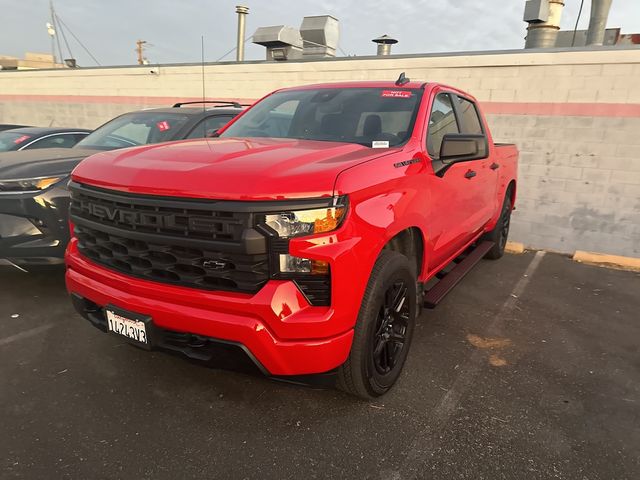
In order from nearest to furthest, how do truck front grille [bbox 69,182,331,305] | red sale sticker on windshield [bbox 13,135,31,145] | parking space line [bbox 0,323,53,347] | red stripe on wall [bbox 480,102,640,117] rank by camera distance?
truck front grille [bbox 69,182,331,305] → parking space line [bbox 0,323,53,347] → red sale sticker on windshield [bbox 13,135,31,145] → red stripe on wall [bbox 480,102,640,117]

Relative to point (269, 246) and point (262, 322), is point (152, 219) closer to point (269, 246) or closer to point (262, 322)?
point (269, 246)

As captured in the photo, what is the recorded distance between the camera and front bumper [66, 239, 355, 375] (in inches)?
76.1

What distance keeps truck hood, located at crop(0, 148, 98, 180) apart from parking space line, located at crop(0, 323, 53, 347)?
119 cm

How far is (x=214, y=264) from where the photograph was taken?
6.64 ft

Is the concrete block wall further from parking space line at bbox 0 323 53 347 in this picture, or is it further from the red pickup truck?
parking space line at bbox 0 323 53 347

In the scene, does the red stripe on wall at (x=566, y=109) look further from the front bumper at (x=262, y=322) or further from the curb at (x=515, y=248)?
the front bumper at (x=262, y=322)

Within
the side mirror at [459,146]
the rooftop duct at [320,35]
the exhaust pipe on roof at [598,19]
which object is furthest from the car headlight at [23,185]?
the exhaust pipe on roof at [598,19]

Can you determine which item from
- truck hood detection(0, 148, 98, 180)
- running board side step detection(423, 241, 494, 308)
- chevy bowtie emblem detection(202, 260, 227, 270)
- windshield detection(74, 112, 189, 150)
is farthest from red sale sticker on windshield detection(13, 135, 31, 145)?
running board side step detection(423, 241, 494, 308)

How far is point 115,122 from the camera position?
5.15 meters

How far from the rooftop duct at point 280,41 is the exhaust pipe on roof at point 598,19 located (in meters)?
6.16

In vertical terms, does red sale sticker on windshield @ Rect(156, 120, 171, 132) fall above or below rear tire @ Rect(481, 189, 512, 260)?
above

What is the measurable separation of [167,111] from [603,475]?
4985 mm

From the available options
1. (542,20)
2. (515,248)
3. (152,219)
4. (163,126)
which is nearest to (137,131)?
(163,126)

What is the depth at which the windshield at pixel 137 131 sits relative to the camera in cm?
464
